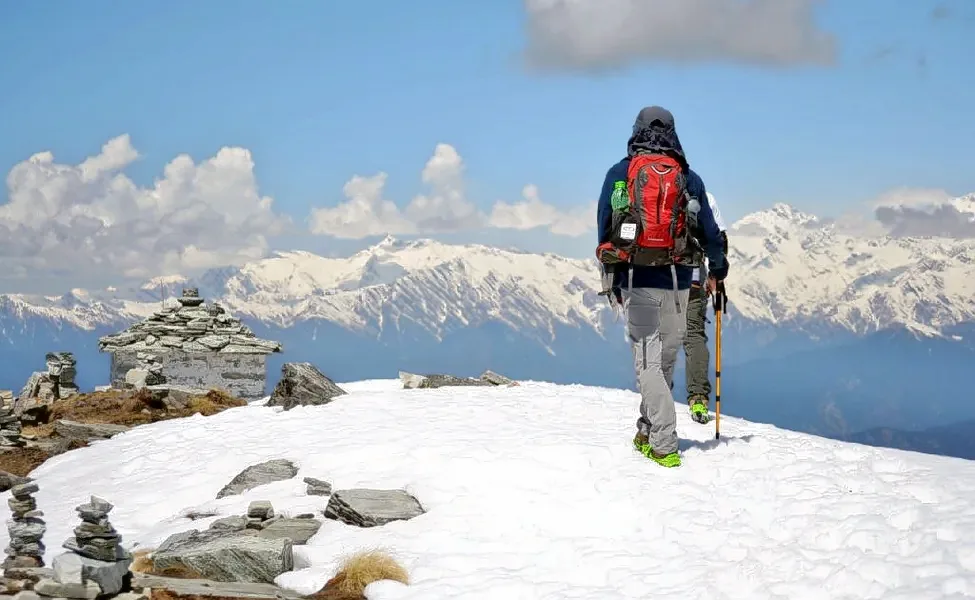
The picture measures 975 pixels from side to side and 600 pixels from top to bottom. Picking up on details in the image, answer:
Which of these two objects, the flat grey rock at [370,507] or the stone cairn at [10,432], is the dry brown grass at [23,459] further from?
the flat grey rock at [370,507]

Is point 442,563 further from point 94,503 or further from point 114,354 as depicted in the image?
point 114,354

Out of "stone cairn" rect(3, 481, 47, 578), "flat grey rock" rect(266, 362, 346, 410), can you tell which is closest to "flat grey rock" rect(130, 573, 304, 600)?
"stone cairn" rect(3, 481, 47, 578)

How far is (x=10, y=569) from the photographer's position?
29.4 ft

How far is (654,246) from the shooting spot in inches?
456

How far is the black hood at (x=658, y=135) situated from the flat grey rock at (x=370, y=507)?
5.41 metres

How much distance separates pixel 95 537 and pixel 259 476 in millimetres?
4677

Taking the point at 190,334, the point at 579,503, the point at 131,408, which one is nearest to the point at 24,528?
the point at 579,503

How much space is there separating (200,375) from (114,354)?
132 inches

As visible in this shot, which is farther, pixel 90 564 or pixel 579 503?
pixel 579 503

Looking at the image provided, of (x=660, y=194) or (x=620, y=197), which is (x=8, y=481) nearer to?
(x=620, y=197)

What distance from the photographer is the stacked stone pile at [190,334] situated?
2947 centimetres

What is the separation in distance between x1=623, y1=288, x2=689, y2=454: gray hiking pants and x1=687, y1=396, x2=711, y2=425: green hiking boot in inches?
117

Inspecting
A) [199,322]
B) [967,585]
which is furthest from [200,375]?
[967,585]

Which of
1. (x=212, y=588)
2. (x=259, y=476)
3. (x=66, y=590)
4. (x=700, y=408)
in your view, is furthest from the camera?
(x=700, y=408)
